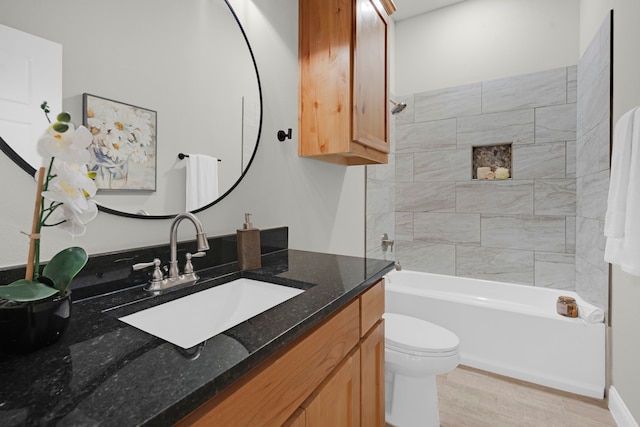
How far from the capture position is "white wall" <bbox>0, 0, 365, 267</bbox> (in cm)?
76

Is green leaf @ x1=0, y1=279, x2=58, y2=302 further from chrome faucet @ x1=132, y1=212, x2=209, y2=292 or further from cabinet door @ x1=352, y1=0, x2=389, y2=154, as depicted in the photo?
cabinet door @ x1=352, y1=0, x2=389, y2=154

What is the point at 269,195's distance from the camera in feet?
4.94

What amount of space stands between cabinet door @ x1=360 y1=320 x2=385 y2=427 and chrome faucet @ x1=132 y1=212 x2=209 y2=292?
0.62 m

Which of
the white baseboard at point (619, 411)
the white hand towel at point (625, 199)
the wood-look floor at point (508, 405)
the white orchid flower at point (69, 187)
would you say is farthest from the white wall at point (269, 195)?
the white baseboard at point (619, 411)

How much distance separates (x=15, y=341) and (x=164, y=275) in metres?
0.50

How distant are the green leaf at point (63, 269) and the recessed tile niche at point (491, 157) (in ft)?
10.0

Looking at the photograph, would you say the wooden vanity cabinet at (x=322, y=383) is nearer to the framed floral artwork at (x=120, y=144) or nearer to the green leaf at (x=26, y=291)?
the green leaf at (x=26, y=291)

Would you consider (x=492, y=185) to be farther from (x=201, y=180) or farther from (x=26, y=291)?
(x=26, y=291)

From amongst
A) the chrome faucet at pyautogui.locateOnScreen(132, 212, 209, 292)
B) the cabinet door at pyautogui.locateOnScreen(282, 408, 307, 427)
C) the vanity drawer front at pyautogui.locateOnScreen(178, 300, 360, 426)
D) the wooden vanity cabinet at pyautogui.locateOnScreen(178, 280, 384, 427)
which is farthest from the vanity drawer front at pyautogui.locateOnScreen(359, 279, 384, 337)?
the chrome faucet at pyautogui.locateOnScreen(132, 212, 209, 292)

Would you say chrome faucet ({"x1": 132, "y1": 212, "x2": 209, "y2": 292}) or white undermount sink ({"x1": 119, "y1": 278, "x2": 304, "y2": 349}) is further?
chrome faucet ({"x1": 132, "y1": 212, "x2": 209, "y2": 292})

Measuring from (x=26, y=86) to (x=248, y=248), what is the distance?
30.2 inches

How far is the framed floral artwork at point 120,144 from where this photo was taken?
2.93 ft

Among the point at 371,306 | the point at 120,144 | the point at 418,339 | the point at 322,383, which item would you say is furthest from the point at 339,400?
the point at 120,144

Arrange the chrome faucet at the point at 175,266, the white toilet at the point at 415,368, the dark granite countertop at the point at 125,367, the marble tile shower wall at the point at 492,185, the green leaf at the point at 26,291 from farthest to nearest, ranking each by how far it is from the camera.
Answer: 1. the marble tile shower wall at the point at 492,185
2. the white toilet at the point at 415,368
3. the chrome faucet at the point at 175,266
4. the green leaf at the point at 26,291
5. the dark granite countertop at the point at 125,367
